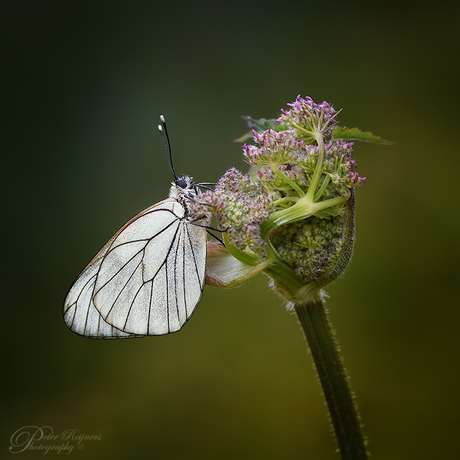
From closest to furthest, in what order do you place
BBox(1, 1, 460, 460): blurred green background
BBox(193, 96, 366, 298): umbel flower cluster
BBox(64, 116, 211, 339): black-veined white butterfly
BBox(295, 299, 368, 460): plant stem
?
BBox(193, 96, 366, 298): umbel flower cluster < BBox(295, 299, 368, 460): plant stem < BBox(64, 116, 211, 339): black-veined white butterfly < BBox(1, 1, 460, 460): blurred green background

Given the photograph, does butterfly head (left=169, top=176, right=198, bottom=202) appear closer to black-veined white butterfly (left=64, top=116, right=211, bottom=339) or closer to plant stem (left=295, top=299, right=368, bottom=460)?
black-veined white butterfly (left=64, top=116, right=211, bottom=339)

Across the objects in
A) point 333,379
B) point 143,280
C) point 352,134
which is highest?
point 352,134

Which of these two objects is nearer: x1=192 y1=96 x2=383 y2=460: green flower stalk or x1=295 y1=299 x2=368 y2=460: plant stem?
x1=192 y1=96 x2=383 y2=460: green flower stalk

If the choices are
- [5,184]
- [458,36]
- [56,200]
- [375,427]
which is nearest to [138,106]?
[56,200]

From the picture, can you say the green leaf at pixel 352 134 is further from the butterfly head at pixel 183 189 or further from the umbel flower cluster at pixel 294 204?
the butterfly head at pixel 183 189

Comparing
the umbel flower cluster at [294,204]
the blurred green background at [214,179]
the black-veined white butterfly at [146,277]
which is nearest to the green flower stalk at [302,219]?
the umbel flower cluster at [294,204]

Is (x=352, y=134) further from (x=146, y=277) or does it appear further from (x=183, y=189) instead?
(x=146, y=277)

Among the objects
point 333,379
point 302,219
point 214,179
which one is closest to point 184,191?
point 302,219

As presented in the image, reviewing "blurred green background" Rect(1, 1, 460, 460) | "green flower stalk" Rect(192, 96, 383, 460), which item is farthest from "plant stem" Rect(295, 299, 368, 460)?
"blurred green background" Rect(1, 1, 460, 460)

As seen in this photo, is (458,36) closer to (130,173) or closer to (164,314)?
(130,173)
